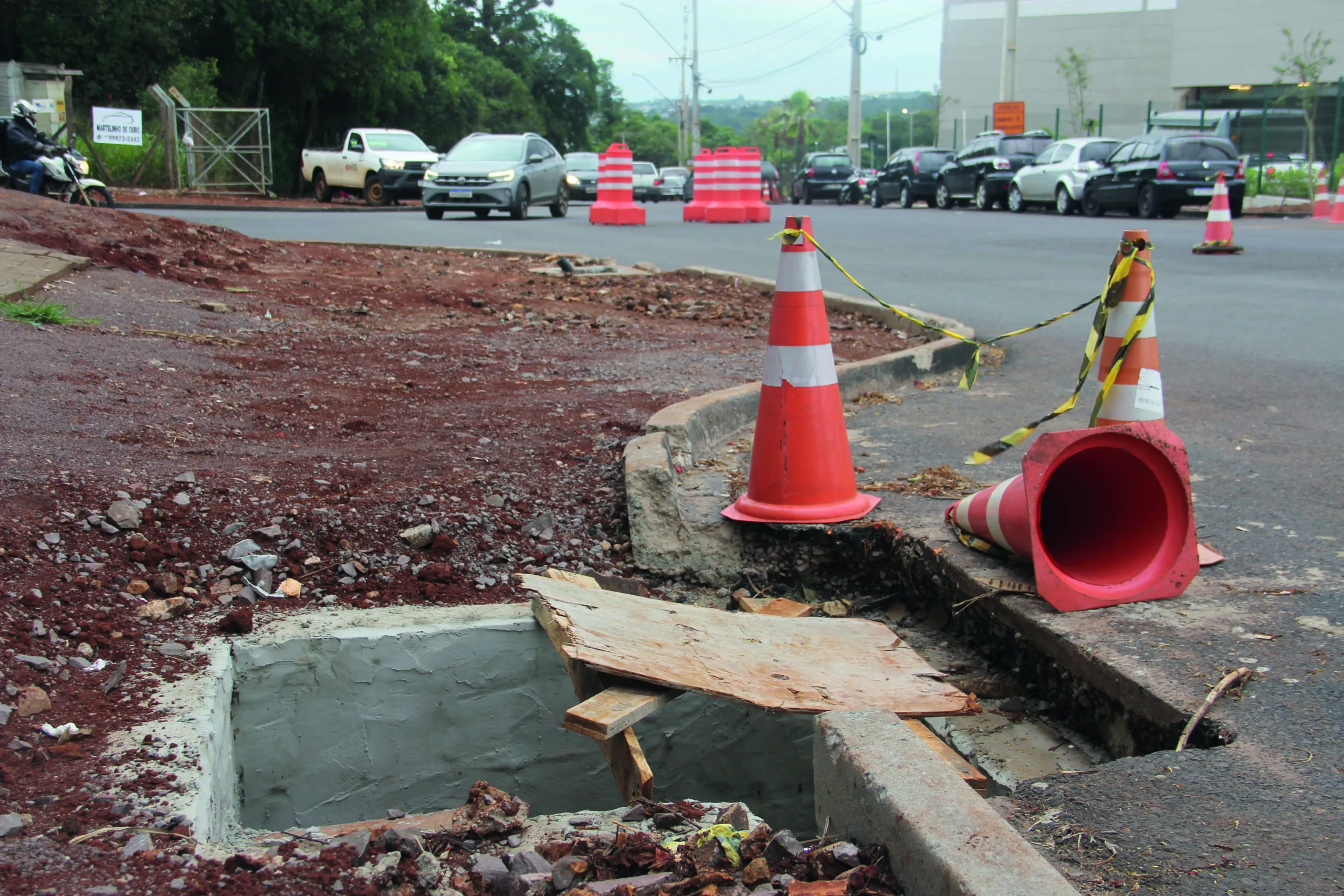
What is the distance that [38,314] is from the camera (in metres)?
5.67

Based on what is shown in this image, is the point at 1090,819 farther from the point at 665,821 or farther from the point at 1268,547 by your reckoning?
the point at 1268,547

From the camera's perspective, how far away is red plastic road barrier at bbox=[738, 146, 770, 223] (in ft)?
65.3

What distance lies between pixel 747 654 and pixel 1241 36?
56547 mm

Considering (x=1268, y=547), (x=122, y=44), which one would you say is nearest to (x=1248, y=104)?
(x=122, y=44)

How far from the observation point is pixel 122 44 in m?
29.5

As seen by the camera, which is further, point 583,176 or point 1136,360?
point 583,176

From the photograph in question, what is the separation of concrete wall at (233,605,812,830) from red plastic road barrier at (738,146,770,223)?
17.3 m

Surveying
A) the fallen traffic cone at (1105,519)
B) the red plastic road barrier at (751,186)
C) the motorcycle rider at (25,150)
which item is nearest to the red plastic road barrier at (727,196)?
the red plastic road barrier at (751,186)

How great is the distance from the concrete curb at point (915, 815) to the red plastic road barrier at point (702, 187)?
18.4 meters

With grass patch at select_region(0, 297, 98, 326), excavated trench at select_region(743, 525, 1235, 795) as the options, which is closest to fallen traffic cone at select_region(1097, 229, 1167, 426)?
excavated trench at select_region(743, 525, 1235, 795)

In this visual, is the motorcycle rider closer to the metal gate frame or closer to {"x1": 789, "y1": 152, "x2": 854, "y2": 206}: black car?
the metal gate frame

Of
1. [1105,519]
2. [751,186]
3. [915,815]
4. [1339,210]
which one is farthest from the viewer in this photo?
[751,186]

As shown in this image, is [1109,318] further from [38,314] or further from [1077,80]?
[1077,80]

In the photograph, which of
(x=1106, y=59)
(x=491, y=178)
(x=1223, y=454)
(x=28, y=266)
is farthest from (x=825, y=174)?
(x=1106, y=59)
